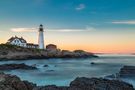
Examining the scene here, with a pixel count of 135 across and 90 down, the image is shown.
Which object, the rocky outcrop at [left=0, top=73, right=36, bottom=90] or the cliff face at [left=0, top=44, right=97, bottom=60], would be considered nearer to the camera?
the rocky outcrop at [left=0, top=73, right=36, bottom=90]

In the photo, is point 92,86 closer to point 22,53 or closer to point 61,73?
point 61,73

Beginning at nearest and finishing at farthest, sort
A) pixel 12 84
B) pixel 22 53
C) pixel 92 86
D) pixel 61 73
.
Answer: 1. pixel 12 84
2. pixel 92 86
3. pixel 61 73
4. pixel 22 53

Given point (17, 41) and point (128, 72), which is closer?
point (128, 72)

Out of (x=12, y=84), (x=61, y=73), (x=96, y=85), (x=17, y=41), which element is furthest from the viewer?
(x=17, y=41)

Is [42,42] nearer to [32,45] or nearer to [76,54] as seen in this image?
[32,45]

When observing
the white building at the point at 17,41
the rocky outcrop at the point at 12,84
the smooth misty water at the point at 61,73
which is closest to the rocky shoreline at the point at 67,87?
the rocky outcrop at the point at 12,84

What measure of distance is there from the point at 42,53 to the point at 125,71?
56143 millimetres

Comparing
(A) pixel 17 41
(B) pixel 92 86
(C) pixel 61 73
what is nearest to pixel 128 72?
(C) pixel 61 73

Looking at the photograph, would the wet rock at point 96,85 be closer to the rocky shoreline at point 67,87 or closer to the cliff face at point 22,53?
the rocky shoreline at point 67,87

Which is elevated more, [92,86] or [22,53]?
[22,53]

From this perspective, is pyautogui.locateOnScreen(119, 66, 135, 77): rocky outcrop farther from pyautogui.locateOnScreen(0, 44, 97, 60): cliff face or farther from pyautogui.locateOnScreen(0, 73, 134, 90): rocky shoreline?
pyautogui.locateOnScreen(0, 44, 97, 60): cliff face

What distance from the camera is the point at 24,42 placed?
3583 inches

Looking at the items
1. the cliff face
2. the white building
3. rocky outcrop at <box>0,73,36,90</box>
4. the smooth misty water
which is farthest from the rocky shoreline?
the white building

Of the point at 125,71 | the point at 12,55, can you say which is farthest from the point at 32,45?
the point at 125,71
